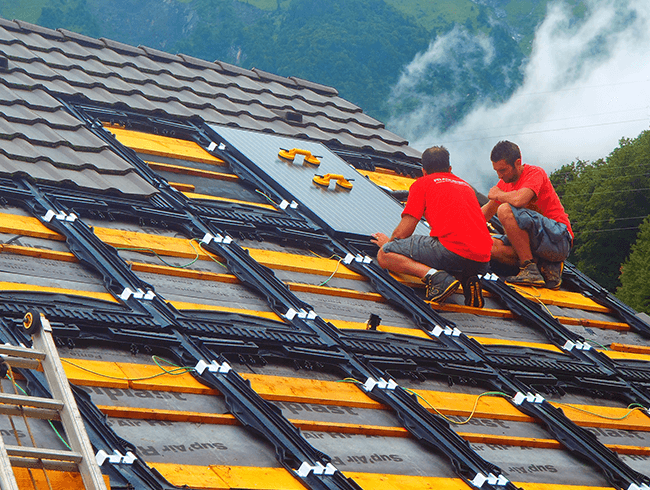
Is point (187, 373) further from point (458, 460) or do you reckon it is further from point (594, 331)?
point (594, 331)

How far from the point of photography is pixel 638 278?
37.0m

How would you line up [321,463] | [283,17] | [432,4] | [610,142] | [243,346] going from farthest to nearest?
A: [432,4], [283,17], [610,142], [243,346], [321,463]

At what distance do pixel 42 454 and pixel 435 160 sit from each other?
453 centimetres

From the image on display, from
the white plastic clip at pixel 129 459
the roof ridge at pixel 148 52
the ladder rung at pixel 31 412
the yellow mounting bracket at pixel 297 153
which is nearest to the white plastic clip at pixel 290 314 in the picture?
the white plastic clip at pixel 129 459

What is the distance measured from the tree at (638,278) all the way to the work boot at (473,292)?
3207 centimetres

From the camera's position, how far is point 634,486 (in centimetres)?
485

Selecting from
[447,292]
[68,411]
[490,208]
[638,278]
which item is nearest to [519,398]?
[447,292]

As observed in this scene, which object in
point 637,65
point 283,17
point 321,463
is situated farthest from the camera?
point 283,17

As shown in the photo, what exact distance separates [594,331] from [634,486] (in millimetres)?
2829

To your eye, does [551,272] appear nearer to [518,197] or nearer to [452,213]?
[518,197]

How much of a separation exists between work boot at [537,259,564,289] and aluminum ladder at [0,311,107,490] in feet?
18.2

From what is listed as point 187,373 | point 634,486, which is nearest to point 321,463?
point 187,373

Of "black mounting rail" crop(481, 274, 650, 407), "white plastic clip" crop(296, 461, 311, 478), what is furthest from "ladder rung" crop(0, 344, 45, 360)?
"black mounting rail" crop(481, 274, 650, 407)

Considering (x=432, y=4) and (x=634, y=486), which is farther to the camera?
(x=432, y=4)
